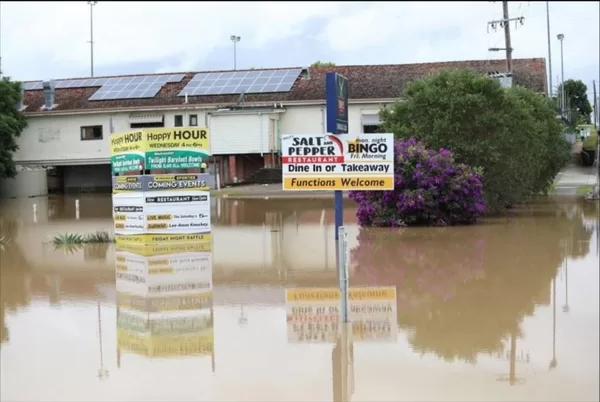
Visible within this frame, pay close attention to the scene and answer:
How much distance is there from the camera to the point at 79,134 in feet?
136

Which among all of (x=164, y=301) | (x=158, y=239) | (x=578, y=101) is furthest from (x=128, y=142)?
(x=578, y=101)

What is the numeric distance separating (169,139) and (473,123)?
8673 millimetres

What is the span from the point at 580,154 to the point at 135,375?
4817 centimetres

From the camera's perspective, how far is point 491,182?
20.7 m

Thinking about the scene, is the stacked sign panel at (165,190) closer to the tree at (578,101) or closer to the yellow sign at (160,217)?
the yellow sign at (160,217)

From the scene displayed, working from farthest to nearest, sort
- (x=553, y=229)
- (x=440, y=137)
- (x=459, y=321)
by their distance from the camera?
(x=440, y=137) → (x=553, y=229) → (x=459, y=321)

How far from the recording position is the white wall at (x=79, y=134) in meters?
38.7

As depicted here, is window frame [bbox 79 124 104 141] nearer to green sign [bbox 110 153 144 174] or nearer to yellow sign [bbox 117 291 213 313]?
green sign [bbox 110 153 144 174]

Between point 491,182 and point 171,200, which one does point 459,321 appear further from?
point 491,182

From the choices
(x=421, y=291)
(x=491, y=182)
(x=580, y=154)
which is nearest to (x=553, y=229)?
(x=491, y=182)

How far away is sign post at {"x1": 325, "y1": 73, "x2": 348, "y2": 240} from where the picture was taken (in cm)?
1051

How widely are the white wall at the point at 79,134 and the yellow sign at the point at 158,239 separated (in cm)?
2217

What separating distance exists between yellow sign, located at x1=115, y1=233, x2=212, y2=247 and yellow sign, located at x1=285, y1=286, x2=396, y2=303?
5.86 metres

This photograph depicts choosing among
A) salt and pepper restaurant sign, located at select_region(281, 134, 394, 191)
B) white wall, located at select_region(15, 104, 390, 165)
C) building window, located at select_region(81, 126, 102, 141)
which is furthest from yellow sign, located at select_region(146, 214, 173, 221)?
building window, located at select_region(81, 126, 102, 141)
